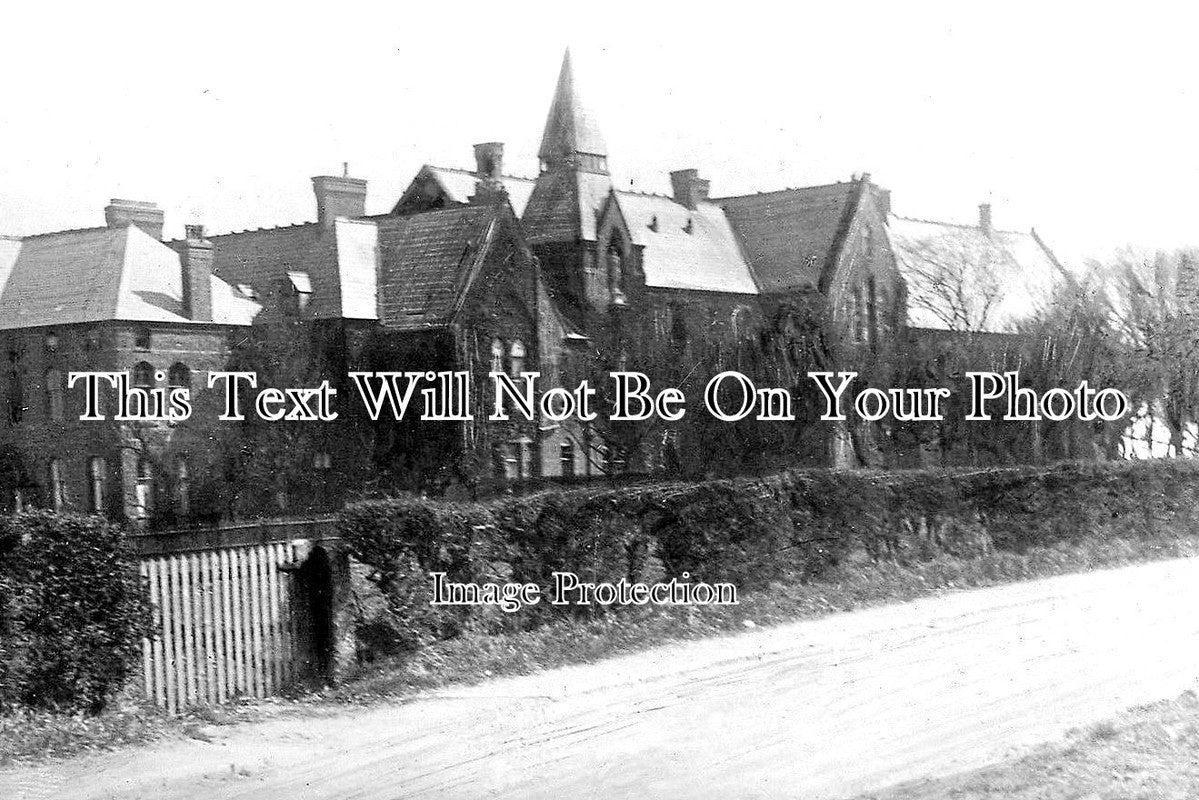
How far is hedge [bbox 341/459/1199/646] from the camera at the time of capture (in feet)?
30.9

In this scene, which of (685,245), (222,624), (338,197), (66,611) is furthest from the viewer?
(685,245)

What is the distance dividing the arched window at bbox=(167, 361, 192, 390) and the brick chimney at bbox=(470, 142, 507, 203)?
108 inches

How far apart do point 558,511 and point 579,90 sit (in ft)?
11.4

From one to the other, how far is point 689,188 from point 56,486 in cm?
587

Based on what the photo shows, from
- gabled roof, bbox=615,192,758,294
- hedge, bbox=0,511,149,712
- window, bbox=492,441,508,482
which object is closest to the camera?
hedge, bbox=0,511,149,712

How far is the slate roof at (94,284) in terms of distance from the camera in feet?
Result: 31.9

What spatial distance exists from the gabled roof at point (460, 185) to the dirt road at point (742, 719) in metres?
3.95

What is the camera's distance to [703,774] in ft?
28.3

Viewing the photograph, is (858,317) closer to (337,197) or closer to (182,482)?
(337,197)

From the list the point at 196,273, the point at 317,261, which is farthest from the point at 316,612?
the point at 196,273

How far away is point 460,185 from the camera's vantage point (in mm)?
10188

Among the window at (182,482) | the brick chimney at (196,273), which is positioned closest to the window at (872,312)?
the brick chimney at (196,273)

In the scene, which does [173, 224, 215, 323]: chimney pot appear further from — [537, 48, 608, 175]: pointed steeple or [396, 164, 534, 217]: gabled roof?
[537, 48, 608, 175]: pointed steeple

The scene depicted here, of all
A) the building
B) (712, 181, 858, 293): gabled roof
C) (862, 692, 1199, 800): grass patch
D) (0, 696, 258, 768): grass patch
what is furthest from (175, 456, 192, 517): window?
(862, 692, 1199, 800): grass patch
